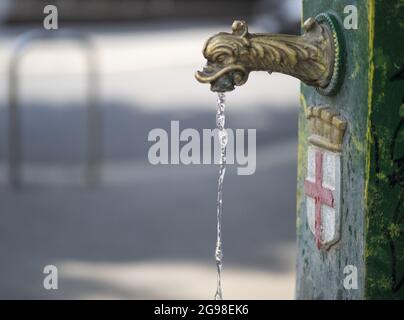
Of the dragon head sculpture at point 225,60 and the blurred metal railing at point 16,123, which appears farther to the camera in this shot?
the blurred metal railing at point 16,123

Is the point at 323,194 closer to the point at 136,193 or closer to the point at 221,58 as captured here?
the point at 221,58

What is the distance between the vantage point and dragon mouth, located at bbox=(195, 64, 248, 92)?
1.81 metres

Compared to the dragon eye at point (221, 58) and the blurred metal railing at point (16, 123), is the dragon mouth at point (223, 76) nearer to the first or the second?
the dragon eye at point (221, 58)

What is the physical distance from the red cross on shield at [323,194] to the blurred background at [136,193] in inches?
109

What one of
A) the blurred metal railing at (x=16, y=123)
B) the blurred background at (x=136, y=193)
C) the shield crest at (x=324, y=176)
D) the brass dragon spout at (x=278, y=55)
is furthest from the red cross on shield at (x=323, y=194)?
the blurred metal railing at (x=16, y=123)

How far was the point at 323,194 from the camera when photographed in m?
1.98

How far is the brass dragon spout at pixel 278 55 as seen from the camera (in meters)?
1.82

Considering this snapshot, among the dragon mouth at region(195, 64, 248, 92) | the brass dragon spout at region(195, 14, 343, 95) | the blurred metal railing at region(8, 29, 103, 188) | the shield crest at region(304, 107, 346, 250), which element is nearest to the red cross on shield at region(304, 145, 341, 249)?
the shield crest at region(304, 107, 346, 250)

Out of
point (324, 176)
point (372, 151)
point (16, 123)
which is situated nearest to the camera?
point (372, 151)

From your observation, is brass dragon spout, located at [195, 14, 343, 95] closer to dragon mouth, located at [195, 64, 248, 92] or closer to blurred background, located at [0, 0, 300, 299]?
dragon mouth, located at [195, 64, 248, 92]

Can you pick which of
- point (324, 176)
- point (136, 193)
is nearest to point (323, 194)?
point (324, 176)

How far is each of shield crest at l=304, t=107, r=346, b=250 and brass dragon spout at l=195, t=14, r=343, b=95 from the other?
68mm

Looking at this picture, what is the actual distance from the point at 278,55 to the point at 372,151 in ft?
0.82
